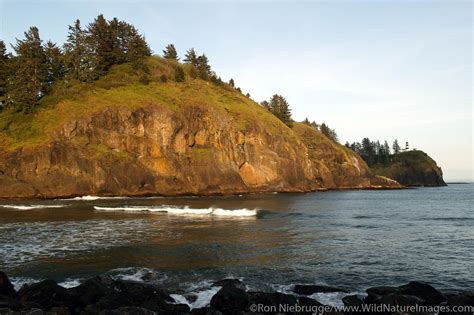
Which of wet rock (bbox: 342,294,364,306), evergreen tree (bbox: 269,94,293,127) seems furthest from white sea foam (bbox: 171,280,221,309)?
evergreen tree (bbox: 269,94,293,127)

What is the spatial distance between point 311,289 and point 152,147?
6106 centimetres

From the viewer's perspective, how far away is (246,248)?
23.2 metres

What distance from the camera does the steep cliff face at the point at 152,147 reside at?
6306 centimetres

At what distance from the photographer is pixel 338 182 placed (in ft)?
389

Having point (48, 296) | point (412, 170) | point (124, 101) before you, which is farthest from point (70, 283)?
point (412, 170)

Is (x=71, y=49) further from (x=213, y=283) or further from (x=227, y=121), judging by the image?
(x=213, y=283)

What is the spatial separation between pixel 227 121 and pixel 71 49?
41729mm

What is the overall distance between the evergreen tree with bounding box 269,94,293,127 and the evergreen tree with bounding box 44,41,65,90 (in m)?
67.0

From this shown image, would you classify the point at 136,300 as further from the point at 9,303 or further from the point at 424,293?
the point at 424,293

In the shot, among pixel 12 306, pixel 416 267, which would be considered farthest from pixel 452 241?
pixel 12 306

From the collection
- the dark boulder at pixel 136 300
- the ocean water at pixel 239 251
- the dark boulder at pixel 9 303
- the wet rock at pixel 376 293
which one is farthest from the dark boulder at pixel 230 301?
the dark boulder at pixel 9 303

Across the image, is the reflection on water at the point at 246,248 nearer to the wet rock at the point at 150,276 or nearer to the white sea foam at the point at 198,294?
the wet rock at the point at 150,276

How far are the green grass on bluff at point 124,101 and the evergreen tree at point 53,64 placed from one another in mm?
4735

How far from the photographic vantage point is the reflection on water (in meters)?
17.5
